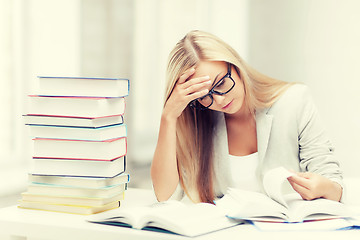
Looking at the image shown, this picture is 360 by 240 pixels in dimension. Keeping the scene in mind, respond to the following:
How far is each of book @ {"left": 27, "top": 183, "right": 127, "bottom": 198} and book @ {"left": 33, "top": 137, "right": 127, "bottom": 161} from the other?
0.26 ft

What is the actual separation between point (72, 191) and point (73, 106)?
0.22m

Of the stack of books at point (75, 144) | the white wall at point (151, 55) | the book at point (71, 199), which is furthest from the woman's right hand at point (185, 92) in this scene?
the white wall at point (151, 55)

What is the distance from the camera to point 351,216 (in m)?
1.12

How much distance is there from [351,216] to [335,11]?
2.78 meters

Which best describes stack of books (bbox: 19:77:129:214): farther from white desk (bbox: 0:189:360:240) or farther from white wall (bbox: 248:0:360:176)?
white wall (bbox: 248:0:360:176)

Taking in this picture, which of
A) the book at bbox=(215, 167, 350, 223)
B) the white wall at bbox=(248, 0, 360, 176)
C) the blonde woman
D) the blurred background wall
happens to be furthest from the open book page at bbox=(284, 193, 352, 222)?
the white wall at bbox=(248, 0, 360, 176)

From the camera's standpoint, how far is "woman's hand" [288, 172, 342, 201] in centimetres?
124

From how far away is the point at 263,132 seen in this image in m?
1.73

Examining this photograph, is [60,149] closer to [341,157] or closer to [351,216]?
[351,216]

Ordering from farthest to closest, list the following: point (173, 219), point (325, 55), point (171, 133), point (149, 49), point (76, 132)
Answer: point (325, 55) < point (149, 49) < point (171, 133) < point (76, 132) < point (173, 219)

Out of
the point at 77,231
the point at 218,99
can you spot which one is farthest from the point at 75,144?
the point at 218,99

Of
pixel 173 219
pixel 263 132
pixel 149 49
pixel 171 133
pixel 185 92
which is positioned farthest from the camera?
pixel 149 49

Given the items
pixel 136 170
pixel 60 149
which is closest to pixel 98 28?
pixel 136 170

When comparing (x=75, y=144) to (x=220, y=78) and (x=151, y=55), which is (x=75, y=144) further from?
(x=151, y=55)
